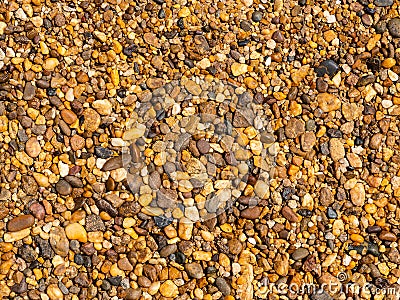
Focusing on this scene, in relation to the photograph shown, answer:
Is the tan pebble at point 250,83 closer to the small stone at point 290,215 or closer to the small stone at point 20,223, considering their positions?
the small stone at point 290,215

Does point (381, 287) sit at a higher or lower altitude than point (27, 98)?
lower

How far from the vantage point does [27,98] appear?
247 centimetres

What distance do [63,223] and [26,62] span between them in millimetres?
709

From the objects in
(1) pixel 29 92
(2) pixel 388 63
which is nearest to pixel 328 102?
(2) pixel 388 63

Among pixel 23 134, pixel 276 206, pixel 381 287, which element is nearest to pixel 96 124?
pixel 23 134

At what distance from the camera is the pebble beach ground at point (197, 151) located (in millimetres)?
2338

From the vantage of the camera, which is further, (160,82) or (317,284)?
(160,82)

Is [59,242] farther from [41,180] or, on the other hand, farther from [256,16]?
[256,16]

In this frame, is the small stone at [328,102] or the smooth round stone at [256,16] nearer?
the small stone at [328,102]

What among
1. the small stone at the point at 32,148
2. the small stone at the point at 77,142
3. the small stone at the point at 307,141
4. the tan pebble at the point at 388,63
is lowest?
the small stone at the point at 32,148

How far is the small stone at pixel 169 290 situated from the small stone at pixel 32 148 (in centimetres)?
74

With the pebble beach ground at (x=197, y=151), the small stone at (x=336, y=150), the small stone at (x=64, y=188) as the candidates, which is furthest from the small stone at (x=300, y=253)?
the small stone at (x=64, y=188)

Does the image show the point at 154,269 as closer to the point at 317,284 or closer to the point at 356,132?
the point at 317,284

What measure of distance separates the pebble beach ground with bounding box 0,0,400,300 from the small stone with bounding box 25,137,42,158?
1 cm
